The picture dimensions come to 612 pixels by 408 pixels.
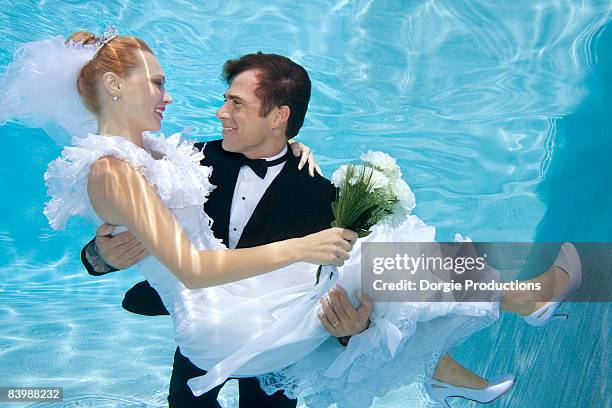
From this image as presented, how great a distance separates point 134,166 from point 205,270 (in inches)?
19.4

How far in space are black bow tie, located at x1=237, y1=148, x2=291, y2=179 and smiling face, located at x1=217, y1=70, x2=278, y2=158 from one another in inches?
2.0

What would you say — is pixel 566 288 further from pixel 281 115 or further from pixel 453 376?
pixel 281 115

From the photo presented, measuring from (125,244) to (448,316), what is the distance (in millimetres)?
1398

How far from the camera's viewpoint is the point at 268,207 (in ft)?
9.79

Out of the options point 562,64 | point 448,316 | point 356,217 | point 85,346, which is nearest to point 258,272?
point 356,217

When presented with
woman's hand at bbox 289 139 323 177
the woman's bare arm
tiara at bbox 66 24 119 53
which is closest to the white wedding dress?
the woman's bare arm

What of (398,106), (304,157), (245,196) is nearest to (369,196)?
(245,196)

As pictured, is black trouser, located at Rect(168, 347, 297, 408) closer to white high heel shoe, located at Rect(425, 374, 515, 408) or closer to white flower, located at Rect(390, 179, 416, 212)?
white high heel shoe, located at Rect(425, 374, 515, 408)

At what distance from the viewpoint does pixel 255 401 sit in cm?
305

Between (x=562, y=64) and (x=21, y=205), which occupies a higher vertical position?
(x=562, y=64)

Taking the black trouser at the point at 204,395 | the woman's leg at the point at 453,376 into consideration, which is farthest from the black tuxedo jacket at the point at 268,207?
the woman's leg at the point at 453,376

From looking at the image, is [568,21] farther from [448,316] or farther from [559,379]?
[448,316]

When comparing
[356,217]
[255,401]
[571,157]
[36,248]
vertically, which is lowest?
[255,401]

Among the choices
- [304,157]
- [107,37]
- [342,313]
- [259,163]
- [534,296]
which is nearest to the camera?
[342,313]
